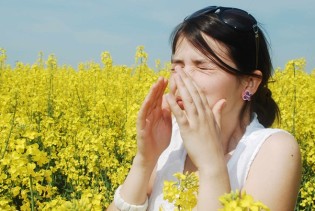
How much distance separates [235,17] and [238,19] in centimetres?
1

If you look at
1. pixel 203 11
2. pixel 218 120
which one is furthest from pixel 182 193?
pixel 203 11

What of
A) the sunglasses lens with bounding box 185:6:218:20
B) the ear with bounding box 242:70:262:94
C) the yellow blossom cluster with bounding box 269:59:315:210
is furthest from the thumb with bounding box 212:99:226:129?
the yellow blossom cluster with bounding box 269:59:315:210

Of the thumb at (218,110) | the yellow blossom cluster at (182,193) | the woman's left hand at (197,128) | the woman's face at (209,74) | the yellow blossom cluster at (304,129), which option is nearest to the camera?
the yellow blossom cluster at (182,193)

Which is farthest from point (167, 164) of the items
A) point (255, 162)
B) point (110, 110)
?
point (110, 110)

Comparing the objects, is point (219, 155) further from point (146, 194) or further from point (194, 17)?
point (194, 17)

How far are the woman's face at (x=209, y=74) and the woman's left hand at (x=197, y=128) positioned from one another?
0.16 meters

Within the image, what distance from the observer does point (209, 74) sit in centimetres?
160

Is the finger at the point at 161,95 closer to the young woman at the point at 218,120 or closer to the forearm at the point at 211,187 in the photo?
the young woman at the point at 218,120

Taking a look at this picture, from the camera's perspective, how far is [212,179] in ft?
4.33

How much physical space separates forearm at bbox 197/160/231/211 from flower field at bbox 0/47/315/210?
1.00ft

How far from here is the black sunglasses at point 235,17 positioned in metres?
1.66

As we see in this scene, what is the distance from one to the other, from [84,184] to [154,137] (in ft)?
6.02

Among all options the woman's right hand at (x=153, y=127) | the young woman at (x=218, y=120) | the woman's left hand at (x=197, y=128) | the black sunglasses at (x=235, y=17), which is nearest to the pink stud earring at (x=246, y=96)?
the young woman at (x=218, y=120)

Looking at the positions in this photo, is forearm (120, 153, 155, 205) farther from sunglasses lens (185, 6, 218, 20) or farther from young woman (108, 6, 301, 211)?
sunglasses lens (185, 6, 218, 20)
